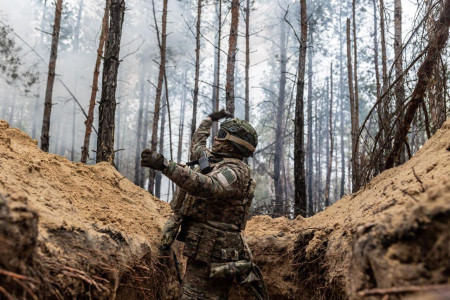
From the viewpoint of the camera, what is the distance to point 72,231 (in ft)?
8.58

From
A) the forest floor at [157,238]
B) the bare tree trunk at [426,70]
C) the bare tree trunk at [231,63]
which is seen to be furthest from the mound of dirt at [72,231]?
the bare tree trunk at [231,63]

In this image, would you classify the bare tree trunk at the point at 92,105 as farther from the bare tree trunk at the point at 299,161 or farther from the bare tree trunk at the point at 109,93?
the bare tree trunk at the point at 299,161

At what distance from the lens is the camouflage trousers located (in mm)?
3295

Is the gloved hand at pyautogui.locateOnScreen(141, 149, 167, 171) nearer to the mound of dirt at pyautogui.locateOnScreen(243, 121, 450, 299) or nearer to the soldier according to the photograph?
the soldier

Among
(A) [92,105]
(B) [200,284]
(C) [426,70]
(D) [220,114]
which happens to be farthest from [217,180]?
(A) [92,105]

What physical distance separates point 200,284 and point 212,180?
1076mm

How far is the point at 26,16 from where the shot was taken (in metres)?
35.6

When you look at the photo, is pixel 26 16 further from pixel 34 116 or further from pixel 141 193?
pixel 141 193

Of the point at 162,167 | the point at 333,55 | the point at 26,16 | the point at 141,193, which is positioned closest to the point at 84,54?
the point at 26,16

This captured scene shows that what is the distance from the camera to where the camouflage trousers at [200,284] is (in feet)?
10.8

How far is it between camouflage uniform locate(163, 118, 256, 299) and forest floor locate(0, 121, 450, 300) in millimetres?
464

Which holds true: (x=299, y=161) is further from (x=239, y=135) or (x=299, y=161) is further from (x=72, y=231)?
(x=72, y=231)

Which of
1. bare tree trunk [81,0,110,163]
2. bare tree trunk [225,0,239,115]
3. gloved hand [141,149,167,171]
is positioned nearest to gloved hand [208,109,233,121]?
gloved hand [141,149,167,171]

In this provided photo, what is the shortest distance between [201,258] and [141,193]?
2206 millimetres
